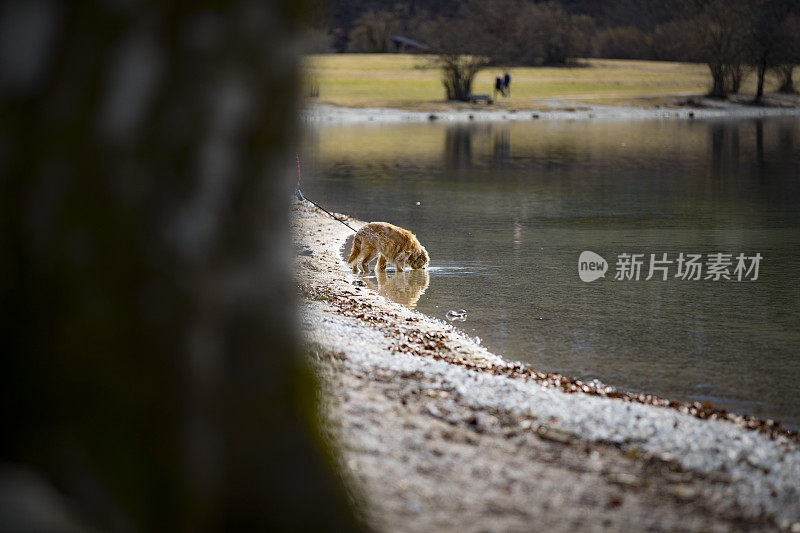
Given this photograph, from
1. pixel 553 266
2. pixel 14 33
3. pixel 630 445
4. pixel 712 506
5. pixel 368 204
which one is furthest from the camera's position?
pixel 368 204

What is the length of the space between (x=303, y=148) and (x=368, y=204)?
659 inches

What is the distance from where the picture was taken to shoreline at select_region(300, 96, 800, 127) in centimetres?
5634

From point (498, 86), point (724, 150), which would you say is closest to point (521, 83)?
point (498, 86)

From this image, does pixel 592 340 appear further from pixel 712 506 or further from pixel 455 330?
pixel 712 506

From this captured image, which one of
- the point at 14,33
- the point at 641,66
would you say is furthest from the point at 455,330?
the point at 641,66

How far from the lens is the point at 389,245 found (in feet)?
42.2

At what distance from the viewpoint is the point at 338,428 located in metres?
4.96

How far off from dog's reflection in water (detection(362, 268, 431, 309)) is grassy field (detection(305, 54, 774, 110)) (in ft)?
143

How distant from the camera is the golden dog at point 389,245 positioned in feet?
42.2

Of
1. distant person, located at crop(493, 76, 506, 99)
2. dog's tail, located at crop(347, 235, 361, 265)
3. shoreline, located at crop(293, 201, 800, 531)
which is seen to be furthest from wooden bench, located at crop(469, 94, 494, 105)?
shoreline, located at crop(293, 201, 800, 531)

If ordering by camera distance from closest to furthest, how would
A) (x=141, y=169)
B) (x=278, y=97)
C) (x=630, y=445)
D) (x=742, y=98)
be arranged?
(x=141, y=169) → (x=278, y=97) → (x=630, y=445) → (x=742, y=98)

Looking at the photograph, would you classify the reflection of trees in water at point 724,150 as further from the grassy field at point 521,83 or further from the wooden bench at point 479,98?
the grassy field at point 521,83

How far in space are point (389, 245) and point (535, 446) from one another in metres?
7.70

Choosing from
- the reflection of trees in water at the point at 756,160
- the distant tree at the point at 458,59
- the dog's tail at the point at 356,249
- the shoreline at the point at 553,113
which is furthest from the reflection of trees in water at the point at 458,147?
the dog's tail at the point at 356,249
